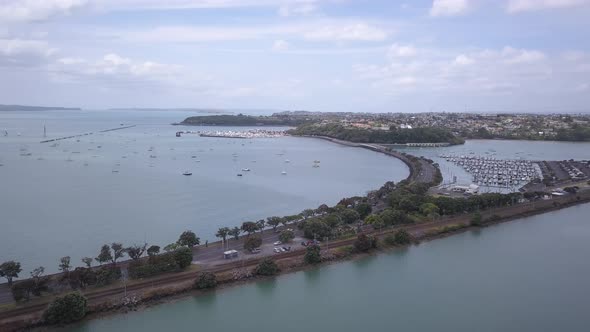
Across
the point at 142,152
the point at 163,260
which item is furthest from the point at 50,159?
the point at 163,260

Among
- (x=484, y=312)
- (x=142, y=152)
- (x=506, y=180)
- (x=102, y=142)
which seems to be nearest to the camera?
(x=484, y=312)

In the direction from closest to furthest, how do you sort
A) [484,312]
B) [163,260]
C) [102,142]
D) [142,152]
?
[484,312]
[163,260]
[142,152]
[102,142]

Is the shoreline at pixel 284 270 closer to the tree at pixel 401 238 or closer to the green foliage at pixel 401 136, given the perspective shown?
the tree at pixel 401 238

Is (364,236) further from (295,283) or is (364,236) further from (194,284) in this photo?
(194,284)

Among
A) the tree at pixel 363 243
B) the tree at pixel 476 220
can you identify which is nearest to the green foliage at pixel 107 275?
the tree at pixel 363 243

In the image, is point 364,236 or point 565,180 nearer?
point 364,236

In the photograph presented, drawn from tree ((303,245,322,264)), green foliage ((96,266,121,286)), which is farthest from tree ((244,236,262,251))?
green foliage ((96,266,121,286))

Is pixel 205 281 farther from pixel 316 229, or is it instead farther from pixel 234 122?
pixel 234 122
